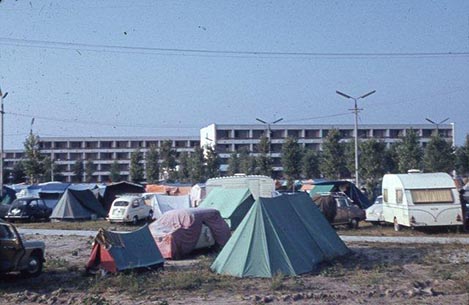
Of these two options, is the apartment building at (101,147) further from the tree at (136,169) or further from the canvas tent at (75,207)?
the canvas tent at (75,207)

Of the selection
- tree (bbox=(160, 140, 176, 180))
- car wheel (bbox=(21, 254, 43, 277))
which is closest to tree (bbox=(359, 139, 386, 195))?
tree (bbox=(160, 140, 176, 180))

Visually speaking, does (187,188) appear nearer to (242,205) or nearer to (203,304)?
(242,205)

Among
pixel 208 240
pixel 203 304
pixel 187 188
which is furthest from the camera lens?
Answer: pixel 187 188

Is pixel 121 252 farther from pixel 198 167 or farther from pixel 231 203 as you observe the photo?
pixel 198 167

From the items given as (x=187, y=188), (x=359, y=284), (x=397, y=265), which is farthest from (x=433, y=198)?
(x=187, y=188)

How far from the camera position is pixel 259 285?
598 inches

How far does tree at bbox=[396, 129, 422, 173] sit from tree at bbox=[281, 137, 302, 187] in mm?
9145

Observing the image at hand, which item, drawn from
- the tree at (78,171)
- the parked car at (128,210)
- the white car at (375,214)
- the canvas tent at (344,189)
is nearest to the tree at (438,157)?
the canvas tent at (344,189)

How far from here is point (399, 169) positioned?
2174 inches

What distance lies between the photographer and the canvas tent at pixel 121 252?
644 inches

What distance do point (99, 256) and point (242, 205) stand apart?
11.8 meters

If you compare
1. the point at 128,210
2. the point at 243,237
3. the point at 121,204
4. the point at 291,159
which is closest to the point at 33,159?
the point at 291,159

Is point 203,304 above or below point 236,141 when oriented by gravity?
below

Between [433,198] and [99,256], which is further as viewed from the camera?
[433,198]
